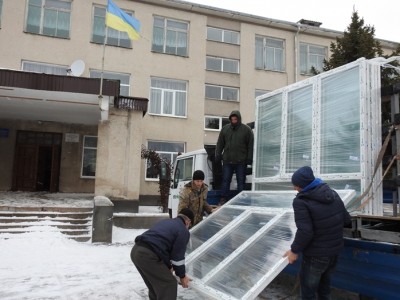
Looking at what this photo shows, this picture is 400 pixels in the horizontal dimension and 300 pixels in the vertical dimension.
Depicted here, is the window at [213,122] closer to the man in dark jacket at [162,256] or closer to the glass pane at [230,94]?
the glass pane at [230,94]

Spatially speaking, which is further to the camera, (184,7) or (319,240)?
(184,7)

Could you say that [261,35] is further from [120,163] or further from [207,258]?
[207,258]

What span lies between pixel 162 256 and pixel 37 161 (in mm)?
14192

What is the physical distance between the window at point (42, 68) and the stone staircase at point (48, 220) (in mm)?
9040

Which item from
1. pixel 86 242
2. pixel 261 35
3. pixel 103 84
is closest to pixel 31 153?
pixel 103 84

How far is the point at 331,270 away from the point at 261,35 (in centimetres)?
1952

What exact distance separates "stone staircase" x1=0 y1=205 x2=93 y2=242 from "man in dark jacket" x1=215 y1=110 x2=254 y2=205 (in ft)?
15.0

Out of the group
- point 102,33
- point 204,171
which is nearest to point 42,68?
point 102,33

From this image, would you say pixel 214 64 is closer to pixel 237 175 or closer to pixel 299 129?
pixel 237 175

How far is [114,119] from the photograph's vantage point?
1233 centimetres

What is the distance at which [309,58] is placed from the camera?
2228 centimetres

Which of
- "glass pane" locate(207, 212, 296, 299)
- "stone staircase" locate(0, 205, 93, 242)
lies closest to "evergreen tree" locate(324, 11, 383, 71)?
"glass pane" locate(207, 212, 296, 299)

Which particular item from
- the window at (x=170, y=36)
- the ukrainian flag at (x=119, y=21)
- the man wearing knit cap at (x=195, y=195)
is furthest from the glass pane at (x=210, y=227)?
the window at (x=170, y=36)

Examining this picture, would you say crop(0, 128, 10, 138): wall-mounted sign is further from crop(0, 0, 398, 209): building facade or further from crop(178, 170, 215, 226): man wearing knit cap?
crop(178, 170, 215, 226): man wearing knit cap
